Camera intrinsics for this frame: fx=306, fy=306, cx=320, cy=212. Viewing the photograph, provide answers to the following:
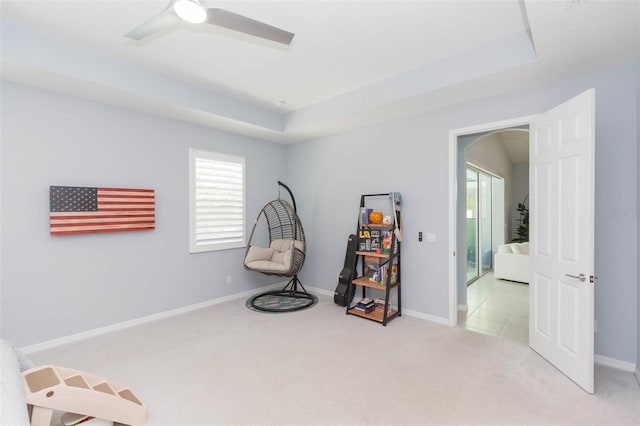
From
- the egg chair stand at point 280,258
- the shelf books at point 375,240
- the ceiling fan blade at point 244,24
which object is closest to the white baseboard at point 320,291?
the egg chair stand at point 280,258

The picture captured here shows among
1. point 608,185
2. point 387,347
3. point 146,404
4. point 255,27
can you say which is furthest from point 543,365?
point 255,27

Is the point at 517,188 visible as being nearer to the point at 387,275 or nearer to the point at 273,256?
the point at 387,275

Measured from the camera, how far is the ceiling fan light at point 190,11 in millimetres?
1759

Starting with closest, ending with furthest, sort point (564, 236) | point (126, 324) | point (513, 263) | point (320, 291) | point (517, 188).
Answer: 1. point (564, 236)
2. point (126, 324)
3. point (320, 291)
4. point (513, 263)
5. point (517, 188)

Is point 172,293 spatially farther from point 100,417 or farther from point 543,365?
point 543,365

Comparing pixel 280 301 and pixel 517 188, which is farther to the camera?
pixel 517 188

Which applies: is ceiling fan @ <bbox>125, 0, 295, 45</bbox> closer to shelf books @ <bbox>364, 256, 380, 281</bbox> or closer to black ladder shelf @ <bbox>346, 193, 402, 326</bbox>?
black ladder shelf @ <bbox>346, 193, 402, 326</bbox>

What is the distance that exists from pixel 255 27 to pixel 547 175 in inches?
107

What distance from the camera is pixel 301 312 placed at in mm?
4098

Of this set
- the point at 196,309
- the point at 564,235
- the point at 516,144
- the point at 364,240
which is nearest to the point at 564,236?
the point at 564,235

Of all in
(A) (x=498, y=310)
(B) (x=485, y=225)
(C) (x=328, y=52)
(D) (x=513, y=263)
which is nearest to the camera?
(C) (x=328, y=52)

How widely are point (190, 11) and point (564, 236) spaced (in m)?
3.21

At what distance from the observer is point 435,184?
12.3ft

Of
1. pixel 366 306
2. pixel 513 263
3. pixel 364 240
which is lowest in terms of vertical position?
pixel 366 306
